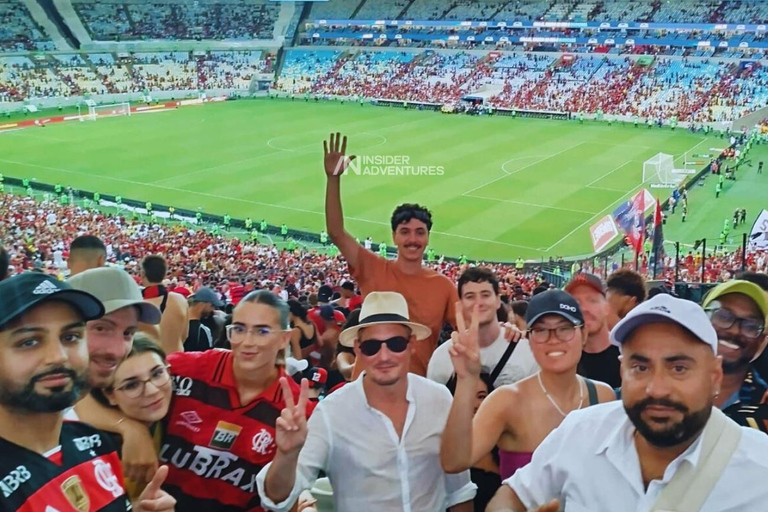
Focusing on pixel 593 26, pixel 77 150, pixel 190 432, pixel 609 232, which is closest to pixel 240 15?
pixel 593 26

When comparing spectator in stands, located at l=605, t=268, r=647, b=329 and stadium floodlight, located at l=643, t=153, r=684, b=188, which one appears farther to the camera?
stadium floodlight, located at l=643, t=153, r=684, b=188

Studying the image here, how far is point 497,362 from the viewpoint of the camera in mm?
4676

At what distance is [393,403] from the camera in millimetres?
3857

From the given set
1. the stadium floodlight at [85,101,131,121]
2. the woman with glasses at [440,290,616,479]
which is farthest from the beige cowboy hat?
the stadium floodlight at [85,101,131,121]

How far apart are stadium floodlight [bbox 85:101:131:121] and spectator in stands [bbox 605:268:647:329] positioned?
54444 mm

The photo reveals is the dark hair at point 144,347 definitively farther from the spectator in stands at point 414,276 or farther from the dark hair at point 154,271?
the dark hair at point 154,271

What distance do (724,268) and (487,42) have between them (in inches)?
2246

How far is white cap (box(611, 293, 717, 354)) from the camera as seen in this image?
2682 millimetres

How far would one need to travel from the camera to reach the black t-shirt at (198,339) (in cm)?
636

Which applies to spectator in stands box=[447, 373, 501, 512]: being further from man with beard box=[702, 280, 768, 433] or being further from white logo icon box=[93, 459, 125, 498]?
white logo icon box=[93, 459, 125, 498]

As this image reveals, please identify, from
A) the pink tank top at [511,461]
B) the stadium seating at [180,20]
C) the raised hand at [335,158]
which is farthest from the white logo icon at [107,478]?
the stadium seating at [180,20]

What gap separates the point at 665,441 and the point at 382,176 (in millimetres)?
35707

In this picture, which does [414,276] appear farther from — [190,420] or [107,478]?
[107,478]

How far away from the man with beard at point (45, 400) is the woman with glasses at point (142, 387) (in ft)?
1.98
